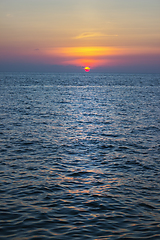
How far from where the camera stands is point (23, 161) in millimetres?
17297

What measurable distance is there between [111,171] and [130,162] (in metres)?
2.33

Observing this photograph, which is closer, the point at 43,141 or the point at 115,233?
the point at 115,233

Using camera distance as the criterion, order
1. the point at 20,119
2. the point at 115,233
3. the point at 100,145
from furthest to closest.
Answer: the point at 20,119 → the point at 100,145 → the point at 115,233

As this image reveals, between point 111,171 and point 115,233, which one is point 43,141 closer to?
point 111,171

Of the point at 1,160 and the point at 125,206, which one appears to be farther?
the point at 1,160

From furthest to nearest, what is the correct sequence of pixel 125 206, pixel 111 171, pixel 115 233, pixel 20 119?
pixel 20 119
pixel 111 171
pixel 125 206
pixel 115 233

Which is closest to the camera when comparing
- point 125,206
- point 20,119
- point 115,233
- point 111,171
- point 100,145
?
point 115,233

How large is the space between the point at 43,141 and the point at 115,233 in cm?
1419

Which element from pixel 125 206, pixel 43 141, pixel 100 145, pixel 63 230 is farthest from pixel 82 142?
pixel 63 230

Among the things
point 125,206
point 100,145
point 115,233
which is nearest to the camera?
point 115,233

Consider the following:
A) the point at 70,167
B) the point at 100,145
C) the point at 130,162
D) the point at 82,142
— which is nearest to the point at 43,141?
the point at 82,142

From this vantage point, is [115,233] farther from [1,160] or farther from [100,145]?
[100,145]

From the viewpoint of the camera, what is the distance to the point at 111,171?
15.9m

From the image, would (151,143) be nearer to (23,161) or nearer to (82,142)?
(82,142)
